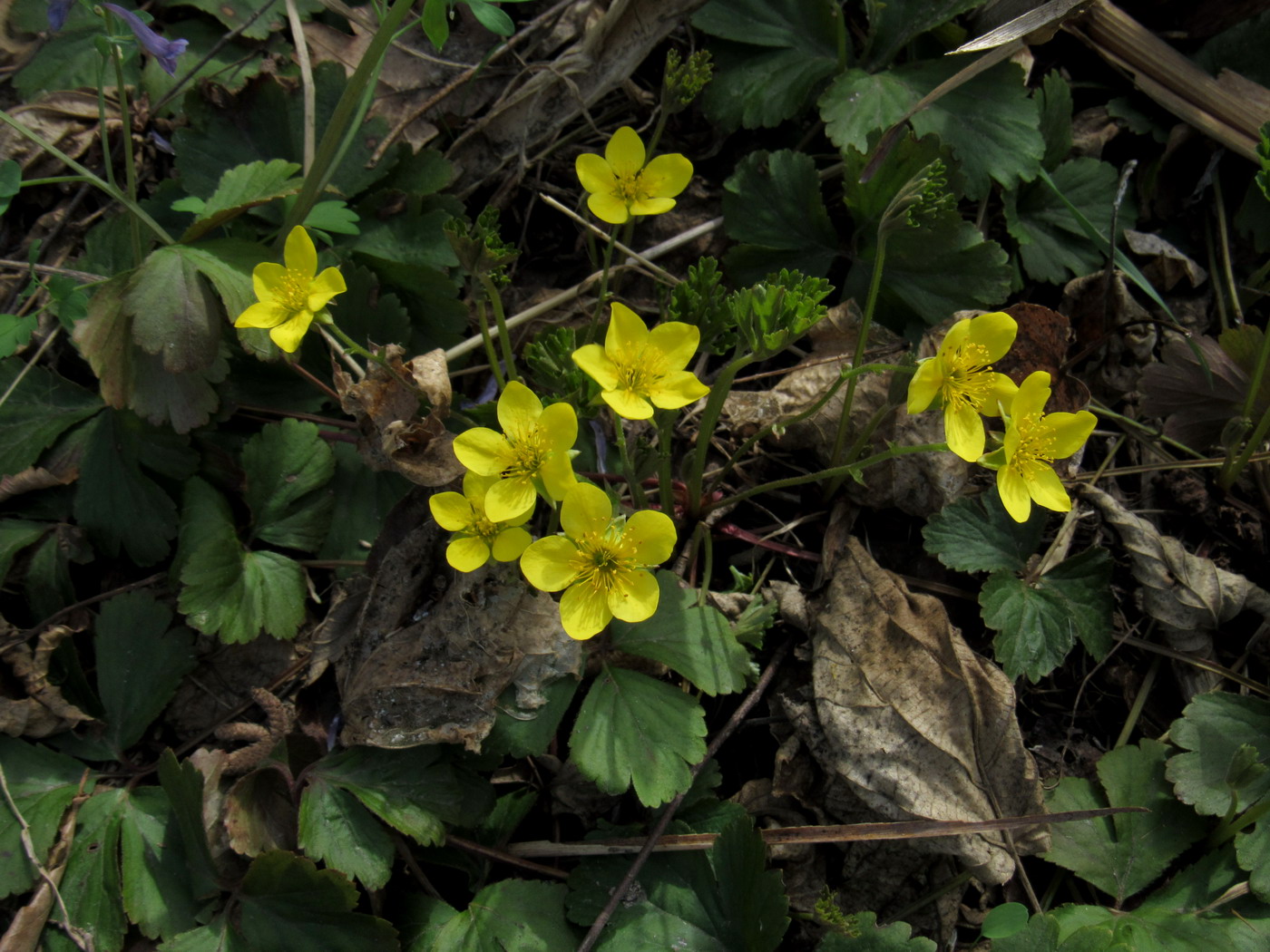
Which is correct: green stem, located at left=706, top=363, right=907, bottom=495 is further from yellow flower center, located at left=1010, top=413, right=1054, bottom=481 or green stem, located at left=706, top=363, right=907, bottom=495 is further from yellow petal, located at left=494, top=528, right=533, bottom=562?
yellow petal, located at left=494, top=528, right=533, bottom=562

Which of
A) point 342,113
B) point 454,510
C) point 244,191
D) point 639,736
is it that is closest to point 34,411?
point 244,191

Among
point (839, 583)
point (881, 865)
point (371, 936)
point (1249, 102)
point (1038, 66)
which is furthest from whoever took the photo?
point (1038, 66)

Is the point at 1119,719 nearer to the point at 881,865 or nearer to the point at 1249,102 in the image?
the point at 881,865

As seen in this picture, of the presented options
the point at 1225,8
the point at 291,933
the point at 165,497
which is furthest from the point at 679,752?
the point at 1225,8

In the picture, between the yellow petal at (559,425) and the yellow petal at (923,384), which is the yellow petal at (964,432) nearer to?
the yellow petal at (923,384)

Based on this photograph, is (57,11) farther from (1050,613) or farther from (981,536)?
(1050,613)

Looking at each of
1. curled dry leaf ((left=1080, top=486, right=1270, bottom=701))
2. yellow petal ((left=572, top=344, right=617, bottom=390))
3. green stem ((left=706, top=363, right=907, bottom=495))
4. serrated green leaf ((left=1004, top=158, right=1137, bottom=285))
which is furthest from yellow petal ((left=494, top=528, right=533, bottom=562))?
serrated green leaf ((left=1004, top=158, right=1137, bottom=285))
